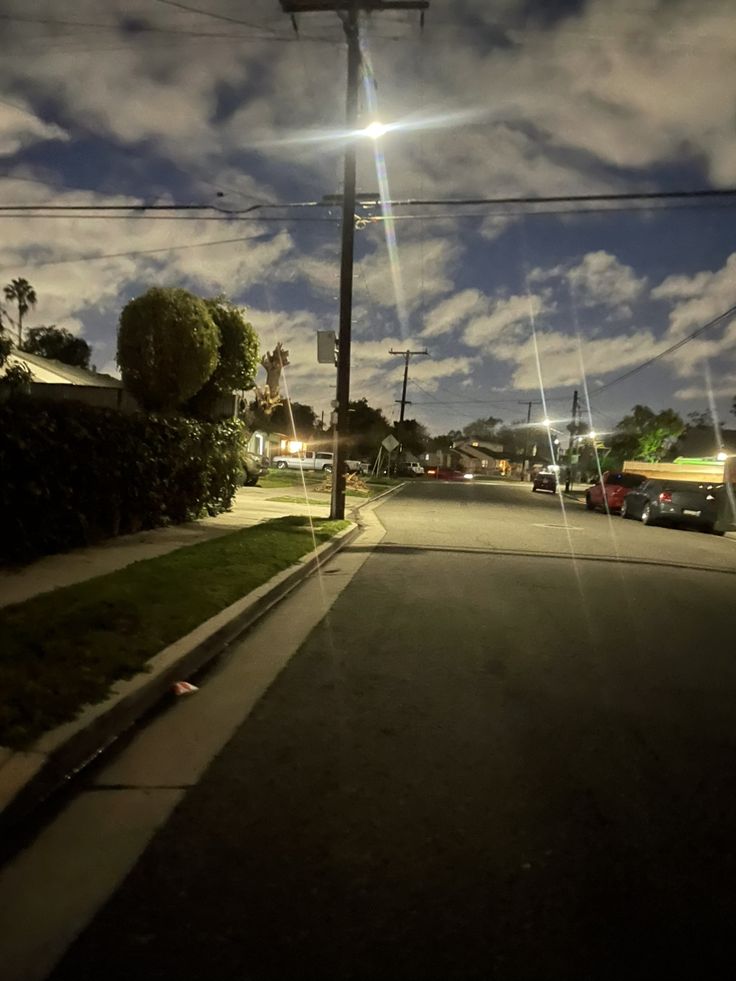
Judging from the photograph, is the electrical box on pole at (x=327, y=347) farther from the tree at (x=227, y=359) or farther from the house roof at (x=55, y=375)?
the house roof at (x=55, y=375)

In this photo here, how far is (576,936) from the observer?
312cm

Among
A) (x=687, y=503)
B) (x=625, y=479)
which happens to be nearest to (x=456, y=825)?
(x=687, y=503)

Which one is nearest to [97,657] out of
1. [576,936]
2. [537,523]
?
[576,936]

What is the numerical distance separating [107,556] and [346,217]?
36.5ft

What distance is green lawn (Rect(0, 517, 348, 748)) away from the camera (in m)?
4.98

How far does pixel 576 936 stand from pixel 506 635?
202 inches

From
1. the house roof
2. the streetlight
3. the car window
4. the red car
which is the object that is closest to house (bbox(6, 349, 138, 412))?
the house roof

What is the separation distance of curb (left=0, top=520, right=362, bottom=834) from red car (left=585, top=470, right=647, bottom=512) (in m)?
25.7

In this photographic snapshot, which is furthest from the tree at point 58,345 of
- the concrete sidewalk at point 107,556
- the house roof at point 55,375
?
the concrete sidewalk at point 107,556

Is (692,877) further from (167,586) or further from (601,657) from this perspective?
(167,586)

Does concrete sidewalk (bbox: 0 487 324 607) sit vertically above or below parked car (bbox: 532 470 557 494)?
above

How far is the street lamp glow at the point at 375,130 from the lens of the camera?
17.7m

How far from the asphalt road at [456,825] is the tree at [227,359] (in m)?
12.6

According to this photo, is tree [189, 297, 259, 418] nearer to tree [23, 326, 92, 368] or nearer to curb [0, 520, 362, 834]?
curb [0, 520, 362, 834]
